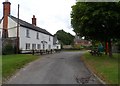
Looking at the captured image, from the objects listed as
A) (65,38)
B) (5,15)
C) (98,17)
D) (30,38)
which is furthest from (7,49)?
(65,38)

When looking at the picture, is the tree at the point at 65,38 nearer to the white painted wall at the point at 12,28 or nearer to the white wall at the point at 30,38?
the white wall at the point at 30,38

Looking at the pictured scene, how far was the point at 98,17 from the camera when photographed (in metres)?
30.3

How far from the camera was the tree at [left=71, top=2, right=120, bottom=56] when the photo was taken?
97.5ft

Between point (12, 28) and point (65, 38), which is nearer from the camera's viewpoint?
point (12, 28)

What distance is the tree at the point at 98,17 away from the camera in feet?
97.5

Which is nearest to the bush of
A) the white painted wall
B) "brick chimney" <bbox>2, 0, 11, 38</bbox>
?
the white painted wall

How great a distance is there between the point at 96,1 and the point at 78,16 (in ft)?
11.6

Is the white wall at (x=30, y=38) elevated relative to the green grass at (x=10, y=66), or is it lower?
elevated

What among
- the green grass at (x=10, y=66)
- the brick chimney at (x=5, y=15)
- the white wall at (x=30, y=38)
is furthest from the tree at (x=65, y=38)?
the green grass at (x=10, y=66)

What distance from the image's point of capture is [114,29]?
110 ft

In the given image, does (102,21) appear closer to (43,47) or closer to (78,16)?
(78,16)

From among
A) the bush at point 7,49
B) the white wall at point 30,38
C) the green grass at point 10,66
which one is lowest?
the green grass at point 10,66

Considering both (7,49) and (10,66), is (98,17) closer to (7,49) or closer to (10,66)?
(10,66)

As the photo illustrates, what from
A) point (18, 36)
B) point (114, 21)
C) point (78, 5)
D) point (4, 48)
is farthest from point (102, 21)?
point (18, 36)
